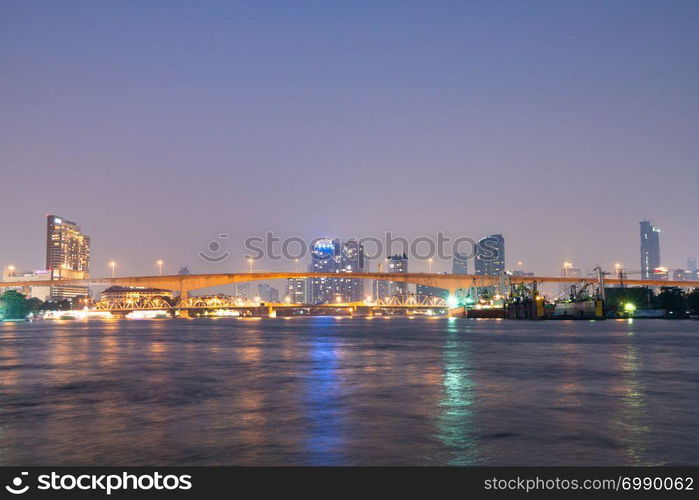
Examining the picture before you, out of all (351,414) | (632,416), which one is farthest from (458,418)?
(632,416)

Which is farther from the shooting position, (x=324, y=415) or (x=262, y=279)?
(x=262, y=279)

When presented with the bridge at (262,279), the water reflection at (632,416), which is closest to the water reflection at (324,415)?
the water reflection at (632,416)

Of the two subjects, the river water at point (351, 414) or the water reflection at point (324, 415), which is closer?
the river water at point (351, 414)
